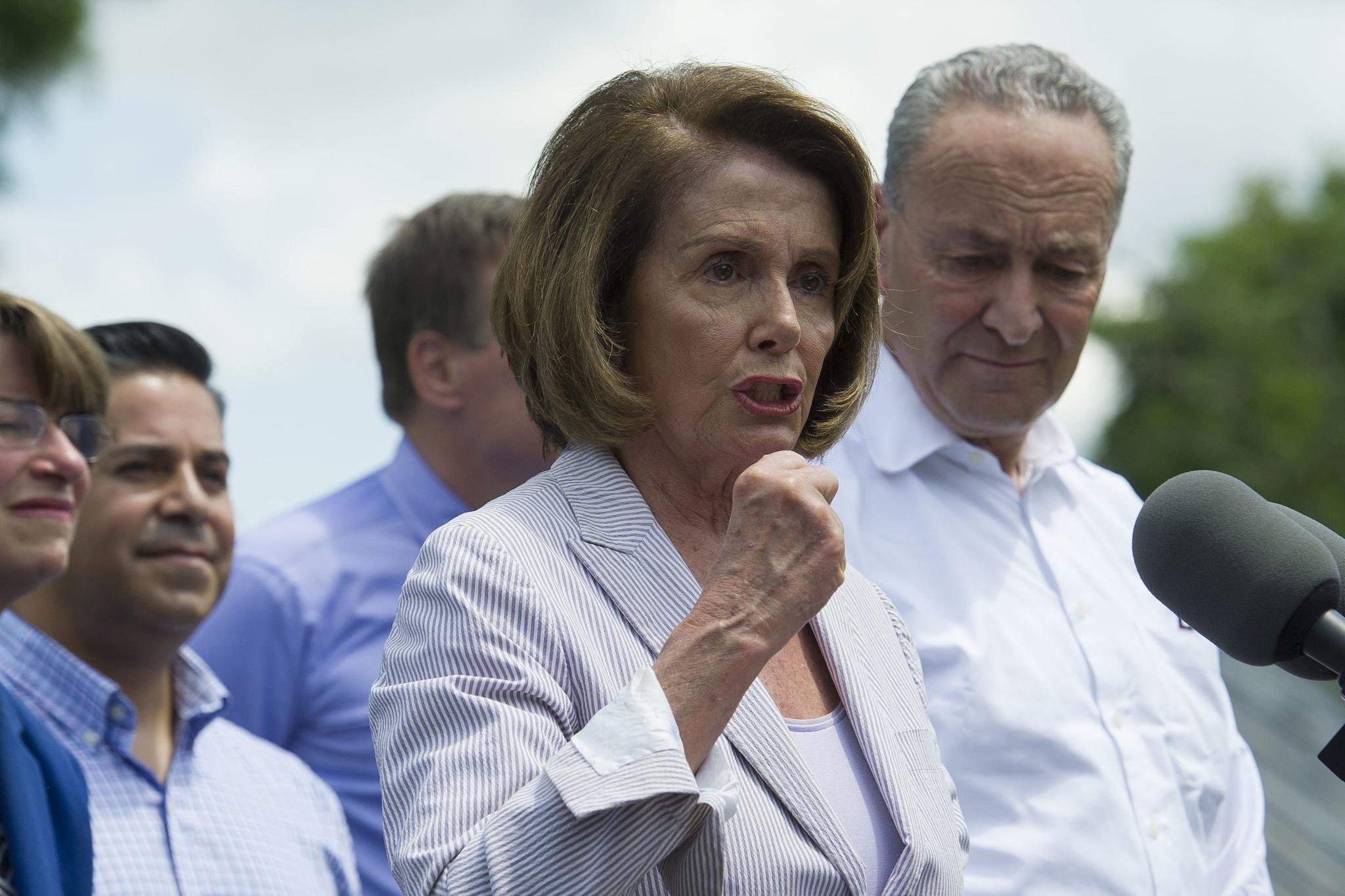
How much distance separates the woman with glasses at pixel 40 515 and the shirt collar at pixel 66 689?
1.33ft

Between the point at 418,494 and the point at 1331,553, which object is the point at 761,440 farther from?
the point at 418,494

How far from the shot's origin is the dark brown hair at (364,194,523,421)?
5.21m

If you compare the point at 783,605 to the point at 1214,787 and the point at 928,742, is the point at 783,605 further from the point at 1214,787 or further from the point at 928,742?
the point at 1214,787

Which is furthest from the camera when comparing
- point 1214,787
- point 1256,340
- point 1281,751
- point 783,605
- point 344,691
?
point 1256,340

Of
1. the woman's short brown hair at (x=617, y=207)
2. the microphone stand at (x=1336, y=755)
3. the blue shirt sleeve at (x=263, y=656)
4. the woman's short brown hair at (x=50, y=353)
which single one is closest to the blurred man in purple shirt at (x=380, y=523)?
the blue shirt sleeve at (x=263, y=656)

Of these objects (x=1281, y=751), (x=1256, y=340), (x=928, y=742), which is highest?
(x=928, y=742)

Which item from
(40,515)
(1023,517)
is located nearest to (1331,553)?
(1023,517)

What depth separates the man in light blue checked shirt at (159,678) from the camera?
374 centimetres

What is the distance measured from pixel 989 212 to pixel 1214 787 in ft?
4.89

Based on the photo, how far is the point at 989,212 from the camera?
3.88 metres

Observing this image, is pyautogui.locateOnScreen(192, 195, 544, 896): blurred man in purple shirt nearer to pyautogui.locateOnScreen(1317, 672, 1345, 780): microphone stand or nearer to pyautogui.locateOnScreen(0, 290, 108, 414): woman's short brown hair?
pyautogui.locateOnScreen(0, 290, 108, 414): woman's short brown hair

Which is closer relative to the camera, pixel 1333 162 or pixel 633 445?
pixel 633 445

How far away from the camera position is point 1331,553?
2.36 meters

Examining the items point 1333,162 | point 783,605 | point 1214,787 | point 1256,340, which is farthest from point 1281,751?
point 1333,162
